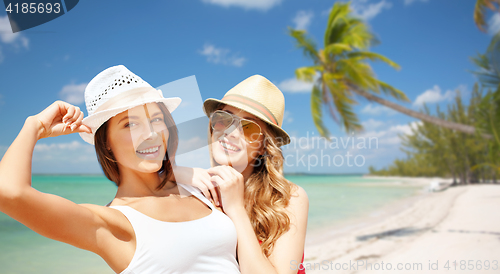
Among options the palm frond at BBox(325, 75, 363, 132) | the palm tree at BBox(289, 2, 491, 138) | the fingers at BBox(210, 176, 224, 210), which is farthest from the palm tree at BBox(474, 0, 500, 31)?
the fingers at BBox(210, 176, 224, 210)

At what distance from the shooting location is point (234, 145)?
7.38 ft

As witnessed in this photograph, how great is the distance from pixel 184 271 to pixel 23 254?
39.1 feet

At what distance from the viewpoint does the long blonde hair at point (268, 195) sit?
6.75ft

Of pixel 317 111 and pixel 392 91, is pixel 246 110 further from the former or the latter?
pixel 317 111

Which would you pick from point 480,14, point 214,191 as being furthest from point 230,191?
point 480,14

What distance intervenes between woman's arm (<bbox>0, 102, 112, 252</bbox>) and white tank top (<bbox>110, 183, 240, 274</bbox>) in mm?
221

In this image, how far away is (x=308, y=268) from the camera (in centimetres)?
675

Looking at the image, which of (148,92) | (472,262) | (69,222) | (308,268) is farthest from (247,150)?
(472,262)

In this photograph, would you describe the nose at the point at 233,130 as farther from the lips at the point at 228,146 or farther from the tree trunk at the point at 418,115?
the tree trunk at the point at 418,115

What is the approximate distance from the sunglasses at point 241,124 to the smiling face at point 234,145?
18 mm

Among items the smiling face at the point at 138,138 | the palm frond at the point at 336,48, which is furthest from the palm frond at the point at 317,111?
the smiling face at the point at 138,138

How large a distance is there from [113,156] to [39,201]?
2.02 feet

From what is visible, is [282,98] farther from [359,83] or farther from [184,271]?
[359,83]

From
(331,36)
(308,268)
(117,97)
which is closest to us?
(117,97)
